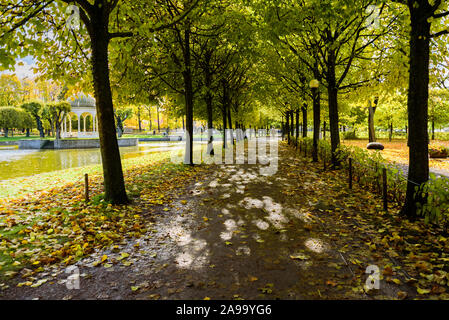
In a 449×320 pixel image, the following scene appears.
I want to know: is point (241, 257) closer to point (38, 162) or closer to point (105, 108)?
point (105, 108)

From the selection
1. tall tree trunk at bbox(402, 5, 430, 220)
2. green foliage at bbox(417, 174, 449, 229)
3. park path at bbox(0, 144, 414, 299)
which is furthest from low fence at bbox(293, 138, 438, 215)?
park path at bbox(0, 144, 414, 299)

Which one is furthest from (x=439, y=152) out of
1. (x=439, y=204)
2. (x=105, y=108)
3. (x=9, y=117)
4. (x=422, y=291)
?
(x=9, y=117)

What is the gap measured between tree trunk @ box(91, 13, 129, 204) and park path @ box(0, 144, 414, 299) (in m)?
1.46

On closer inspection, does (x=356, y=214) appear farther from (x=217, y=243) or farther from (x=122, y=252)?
(x=122, y=252)

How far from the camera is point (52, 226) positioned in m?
6.21

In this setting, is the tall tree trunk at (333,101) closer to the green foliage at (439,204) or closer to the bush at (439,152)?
the green foliage at (439,204)

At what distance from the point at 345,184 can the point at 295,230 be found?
205 inches

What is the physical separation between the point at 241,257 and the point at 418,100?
488cm

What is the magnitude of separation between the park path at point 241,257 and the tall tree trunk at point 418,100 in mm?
1438

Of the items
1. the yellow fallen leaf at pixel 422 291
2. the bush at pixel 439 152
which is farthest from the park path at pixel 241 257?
the bush at pixel 439 152

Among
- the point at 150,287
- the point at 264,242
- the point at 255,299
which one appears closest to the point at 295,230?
the point at 264,242

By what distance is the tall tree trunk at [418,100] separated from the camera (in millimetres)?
5766

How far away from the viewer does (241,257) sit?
4.80m

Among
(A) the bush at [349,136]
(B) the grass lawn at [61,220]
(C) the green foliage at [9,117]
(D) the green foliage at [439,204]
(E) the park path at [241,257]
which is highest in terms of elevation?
(C) the green foliage at [9,117]
